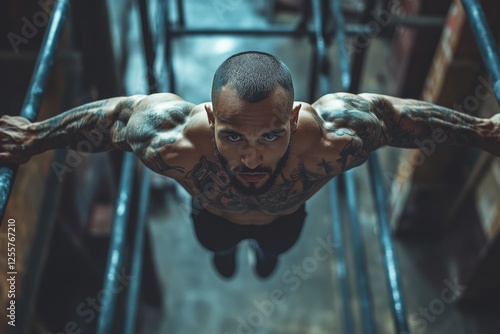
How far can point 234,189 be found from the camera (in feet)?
8.81

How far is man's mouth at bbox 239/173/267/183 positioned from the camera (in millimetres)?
2412

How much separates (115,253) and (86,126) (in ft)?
2.74

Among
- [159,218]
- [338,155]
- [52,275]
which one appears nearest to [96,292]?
[52,275]

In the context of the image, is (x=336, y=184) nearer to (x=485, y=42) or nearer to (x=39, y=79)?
(x=485, y=42)

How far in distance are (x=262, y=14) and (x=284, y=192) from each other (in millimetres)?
5109

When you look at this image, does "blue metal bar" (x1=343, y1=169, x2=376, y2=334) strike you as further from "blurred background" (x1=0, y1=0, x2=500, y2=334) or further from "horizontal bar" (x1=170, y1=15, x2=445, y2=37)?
"horizontal bar" (x1=170, y1=15, x2=445, y2=37)

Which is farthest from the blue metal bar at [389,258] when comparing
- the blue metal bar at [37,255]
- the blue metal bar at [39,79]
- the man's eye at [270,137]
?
the blue metal bar at [37,255]

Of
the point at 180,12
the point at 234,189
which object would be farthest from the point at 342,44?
the point at 180,12

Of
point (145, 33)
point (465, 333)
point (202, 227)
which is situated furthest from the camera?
point (465, 333)

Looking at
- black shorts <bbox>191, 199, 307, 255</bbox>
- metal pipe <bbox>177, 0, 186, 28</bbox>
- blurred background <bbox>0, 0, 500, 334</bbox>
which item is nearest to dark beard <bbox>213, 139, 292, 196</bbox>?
black shorts <bbox>191, 199, 307, 255</bbox>

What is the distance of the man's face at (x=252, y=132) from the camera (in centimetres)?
215

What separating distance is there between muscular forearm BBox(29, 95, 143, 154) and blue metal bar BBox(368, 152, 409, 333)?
1502 millimetres

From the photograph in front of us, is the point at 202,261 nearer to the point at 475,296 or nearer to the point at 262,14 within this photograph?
the point at 475,296

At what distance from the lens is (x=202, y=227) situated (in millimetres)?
3180
